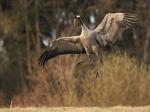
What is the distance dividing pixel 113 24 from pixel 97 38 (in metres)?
0.58

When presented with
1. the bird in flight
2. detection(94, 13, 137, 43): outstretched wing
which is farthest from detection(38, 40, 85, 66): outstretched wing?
detection(94, 13, 137, 43): outstretched wing

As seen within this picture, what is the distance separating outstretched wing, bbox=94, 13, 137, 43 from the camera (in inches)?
593

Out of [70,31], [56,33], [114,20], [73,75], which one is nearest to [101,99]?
[73,75]

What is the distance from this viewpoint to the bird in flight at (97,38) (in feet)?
48.3

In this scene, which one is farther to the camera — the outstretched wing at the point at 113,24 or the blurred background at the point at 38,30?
the blurred background at the point at 38,30

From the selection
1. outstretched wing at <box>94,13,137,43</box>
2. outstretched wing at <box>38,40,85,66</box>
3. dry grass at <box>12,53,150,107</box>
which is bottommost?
dry grass at <box>12,53,150,107</box>

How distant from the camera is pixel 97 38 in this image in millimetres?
15000

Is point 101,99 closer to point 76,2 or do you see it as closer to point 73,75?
point 73,75

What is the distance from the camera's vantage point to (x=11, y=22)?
3534 centimetres

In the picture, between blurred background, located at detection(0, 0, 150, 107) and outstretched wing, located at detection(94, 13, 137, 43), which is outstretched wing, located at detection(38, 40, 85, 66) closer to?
outstretched wing, located at detection(94, 13, 137, 43)

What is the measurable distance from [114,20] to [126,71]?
732 cm

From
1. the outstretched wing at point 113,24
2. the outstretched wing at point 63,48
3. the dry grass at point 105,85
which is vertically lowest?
the dry grass at point 105,85

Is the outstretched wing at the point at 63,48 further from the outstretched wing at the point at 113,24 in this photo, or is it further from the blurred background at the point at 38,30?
the blurred background at the point at 38,30

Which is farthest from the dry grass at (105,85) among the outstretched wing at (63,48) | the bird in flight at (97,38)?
the bird in flight at (97,38)
